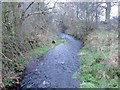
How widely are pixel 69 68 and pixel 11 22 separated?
157 inches

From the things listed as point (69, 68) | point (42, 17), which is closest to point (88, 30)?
point (42, 17)

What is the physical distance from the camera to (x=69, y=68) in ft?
35.8

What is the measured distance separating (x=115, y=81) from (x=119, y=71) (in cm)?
55

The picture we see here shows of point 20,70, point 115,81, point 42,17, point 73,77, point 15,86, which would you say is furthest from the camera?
point 42,17

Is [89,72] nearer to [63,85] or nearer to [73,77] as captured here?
[73,77]

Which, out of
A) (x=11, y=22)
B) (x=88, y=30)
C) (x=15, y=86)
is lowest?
(x=15, y=86)

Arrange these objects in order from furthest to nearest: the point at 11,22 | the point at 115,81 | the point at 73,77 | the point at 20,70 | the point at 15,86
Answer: the point at 11,22, the point at 20,70, the point at 73,77, the point at 15,86, the point at 115,81

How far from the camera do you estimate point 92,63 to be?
10445mm

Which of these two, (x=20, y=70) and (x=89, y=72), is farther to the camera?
(x=20, y=70)

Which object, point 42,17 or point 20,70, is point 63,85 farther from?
point 42,17

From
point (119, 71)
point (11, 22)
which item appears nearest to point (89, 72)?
point (119, 71)

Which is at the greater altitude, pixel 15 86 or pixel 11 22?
pixel 11 22

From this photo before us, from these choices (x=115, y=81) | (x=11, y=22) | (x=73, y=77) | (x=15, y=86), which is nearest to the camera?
(x=115, y=81)

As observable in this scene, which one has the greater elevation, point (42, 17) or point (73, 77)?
point (42, 17)
